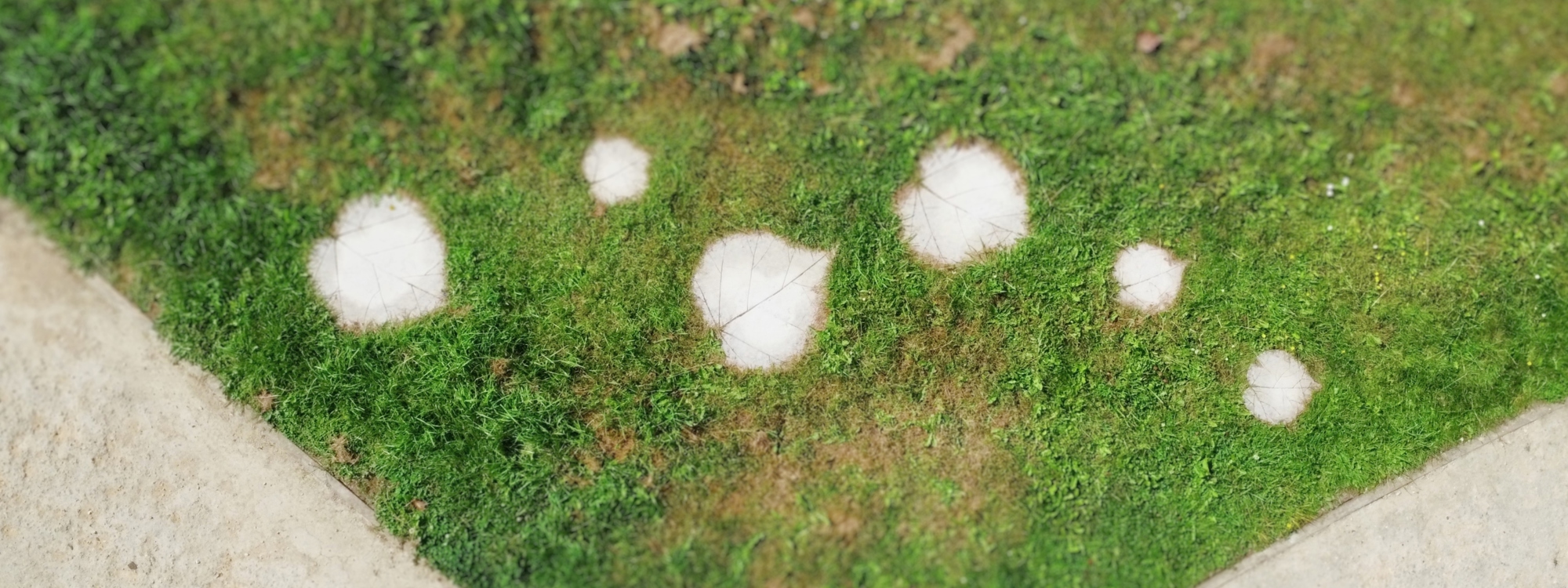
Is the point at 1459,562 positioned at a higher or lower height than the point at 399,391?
lower

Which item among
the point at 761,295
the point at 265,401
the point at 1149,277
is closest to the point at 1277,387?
the point at 1149,277

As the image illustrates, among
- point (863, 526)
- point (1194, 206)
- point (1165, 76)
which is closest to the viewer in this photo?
point (863, 526)

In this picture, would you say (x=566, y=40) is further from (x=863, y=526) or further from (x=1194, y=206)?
(x=1194, y=206)

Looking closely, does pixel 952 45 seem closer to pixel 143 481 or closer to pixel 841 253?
pixel 841 253

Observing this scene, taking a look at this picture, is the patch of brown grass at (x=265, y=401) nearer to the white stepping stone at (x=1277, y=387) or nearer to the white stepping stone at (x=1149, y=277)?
the white stepping stone at (x=1149, y=277)

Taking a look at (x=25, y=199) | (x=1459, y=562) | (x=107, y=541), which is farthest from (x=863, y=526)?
(x=25, y=199)

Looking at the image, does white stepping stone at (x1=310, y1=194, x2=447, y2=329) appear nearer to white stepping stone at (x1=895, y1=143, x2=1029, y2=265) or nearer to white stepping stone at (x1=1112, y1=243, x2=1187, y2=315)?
white stepping stone at (x1=895, y1=143, x2=1029, y2=265)
